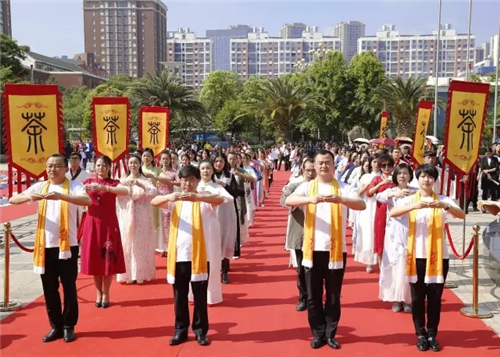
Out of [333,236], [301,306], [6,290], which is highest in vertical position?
[333,236]

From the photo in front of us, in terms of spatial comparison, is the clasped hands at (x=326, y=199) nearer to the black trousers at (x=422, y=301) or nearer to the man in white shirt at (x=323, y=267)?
the man in white shirt at (x=323, y=267)

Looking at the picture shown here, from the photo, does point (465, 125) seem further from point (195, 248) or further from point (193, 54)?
point (193, 54)

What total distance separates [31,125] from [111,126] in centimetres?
214

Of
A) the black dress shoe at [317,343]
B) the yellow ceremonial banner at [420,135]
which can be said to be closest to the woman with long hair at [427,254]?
the black dress shoe at [317,343]

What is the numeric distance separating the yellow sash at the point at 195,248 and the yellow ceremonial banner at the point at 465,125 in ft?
11.8

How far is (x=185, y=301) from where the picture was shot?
4859 millimetres

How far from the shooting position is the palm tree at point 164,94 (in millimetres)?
31719

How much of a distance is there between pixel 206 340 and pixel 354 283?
8.81 feet

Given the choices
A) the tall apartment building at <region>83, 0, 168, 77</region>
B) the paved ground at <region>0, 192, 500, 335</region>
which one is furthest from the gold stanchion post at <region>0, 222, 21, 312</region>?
the tall apartment building at <region>83, 0, 168, 77</region>

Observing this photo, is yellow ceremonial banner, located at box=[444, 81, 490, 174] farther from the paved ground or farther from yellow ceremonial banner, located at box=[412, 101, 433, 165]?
yellow ceremonial banner, located at box=[412, 101, 433, 165]

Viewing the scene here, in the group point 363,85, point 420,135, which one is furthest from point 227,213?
point 363,85

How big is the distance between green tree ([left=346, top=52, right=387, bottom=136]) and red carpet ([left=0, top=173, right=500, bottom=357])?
104ft

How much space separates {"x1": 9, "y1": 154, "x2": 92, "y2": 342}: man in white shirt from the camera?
15.9 ft

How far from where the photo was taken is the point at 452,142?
6879 mm
